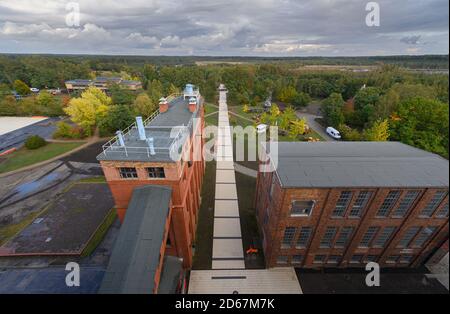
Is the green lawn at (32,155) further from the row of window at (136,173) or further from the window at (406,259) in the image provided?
the window at (406,259)

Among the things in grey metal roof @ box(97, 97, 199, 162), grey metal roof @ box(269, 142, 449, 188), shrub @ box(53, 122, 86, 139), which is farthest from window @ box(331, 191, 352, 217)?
shrub @ box(53, 122, 86, 139)

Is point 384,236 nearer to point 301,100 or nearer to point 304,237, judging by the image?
point 304,237

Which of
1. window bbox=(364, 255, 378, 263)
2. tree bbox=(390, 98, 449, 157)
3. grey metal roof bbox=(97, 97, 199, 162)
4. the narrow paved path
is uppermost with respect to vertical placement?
grey metal roof bbox=(97, 97, 199, 162)

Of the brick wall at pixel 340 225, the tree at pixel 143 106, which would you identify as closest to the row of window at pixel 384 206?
the brick wall at pixel 340 225

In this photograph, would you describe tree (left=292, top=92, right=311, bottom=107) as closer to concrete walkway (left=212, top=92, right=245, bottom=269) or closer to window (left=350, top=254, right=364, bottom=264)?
concrete walkway (left=212, top=92, right=245, bottom=269)
